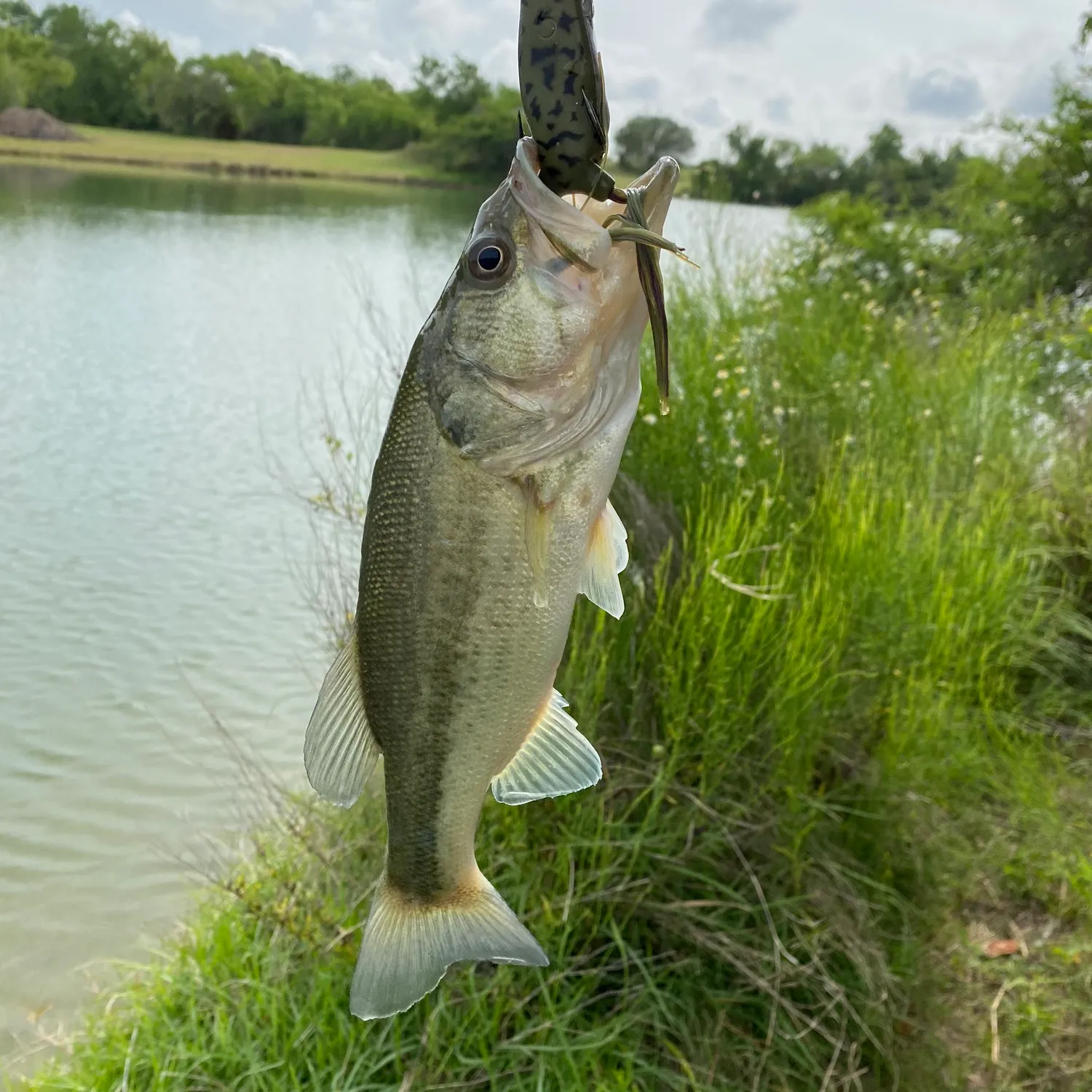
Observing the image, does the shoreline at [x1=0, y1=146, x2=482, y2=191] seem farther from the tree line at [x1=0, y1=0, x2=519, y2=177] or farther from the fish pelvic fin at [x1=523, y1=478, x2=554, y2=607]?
the fish pelvic fin at [x1=523, y1=478, x2=554, y2=607]

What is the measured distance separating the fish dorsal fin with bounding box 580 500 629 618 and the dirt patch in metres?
63.2

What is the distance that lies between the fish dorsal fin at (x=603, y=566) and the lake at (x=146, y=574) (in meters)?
3.77

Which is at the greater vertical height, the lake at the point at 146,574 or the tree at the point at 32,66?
the tree at the point at 32,66

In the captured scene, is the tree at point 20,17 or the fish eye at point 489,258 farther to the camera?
the tree at point 20,17

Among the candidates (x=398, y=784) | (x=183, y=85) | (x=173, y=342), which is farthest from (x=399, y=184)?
(x=398, y=784)

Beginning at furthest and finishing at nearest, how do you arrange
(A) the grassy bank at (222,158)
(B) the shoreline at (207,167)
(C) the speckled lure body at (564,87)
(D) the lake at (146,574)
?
(A) the grassy bank at (222,158) → (B) the shoreline at (207,167) → (D) the lake at (146,574) → (C) the speckled lure body at (564,87)

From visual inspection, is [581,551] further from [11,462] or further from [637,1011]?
[11,462]

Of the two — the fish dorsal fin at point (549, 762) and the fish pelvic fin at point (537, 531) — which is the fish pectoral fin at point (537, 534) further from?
the fish dorsal fin at point (549, 762)

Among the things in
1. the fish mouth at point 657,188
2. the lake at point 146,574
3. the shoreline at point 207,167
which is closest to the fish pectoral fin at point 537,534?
the fish mouth at point 657,188

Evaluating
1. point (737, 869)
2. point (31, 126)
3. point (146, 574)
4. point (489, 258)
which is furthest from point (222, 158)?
point (489, 258)

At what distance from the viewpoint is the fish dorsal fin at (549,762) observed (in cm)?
154

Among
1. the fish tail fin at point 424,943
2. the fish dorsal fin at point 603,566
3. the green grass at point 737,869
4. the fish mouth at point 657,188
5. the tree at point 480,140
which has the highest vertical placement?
the tree at point 480,140

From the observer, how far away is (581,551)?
4.79 feet

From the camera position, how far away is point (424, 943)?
5.08 ft
